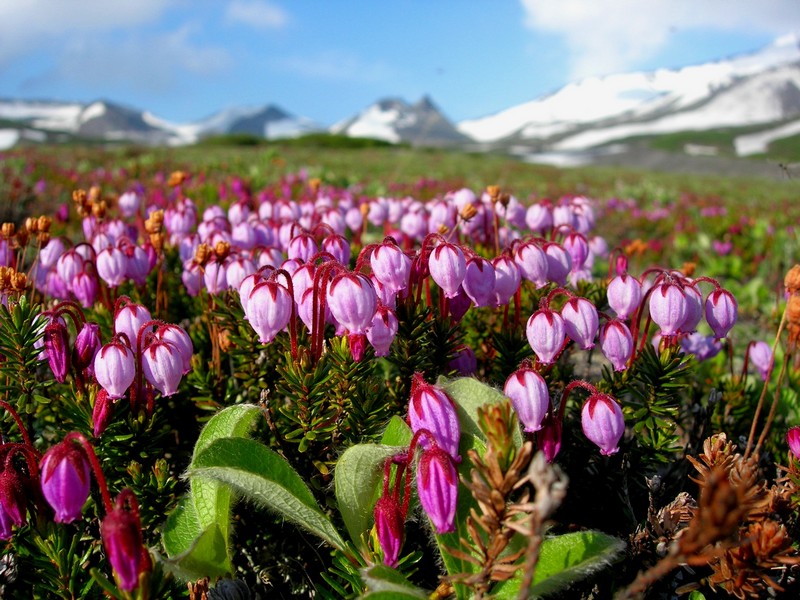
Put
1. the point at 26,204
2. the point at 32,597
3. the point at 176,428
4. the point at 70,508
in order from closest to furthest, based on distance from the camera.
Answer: the point at 70,508
the point at 32,597
the point at 176,428
the point at 26,204

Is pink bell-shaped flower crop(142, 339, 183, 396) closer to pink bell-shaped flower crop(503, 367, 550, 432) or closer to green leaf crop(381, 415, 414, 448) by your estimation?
green leaf crop(381, 415, 414, 448)

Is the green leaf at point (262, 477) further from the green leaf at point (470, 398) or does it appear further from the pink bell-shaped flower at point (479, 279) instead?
the pink bell-shaped flower at point (479, 279)

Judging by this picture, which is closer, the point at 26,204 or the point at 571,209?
the point at 571,209

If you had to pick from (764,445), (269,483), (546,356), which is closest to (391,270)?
(546,356)

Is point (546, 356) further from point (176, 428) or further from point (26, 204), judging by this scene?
point (26, 204)

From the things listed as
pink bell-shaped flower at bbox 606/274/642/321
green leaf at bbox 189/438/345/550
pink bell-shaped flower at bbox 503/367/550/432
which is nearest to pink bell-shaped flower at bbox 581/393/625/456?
pink bell-shaped flower at bbox 503/367/550/432

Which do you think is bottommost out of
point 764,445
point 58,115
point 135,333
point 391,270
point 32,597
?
point 32,597

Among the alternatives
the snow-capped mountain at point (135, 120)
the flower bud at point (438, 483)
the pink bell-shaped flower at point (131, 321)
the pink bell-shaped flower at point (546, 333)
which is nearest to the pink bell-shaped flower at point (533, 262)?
the pink bell-shaped flower at point (546, 333)

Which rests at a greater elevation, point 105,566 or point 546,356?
point 546,356
